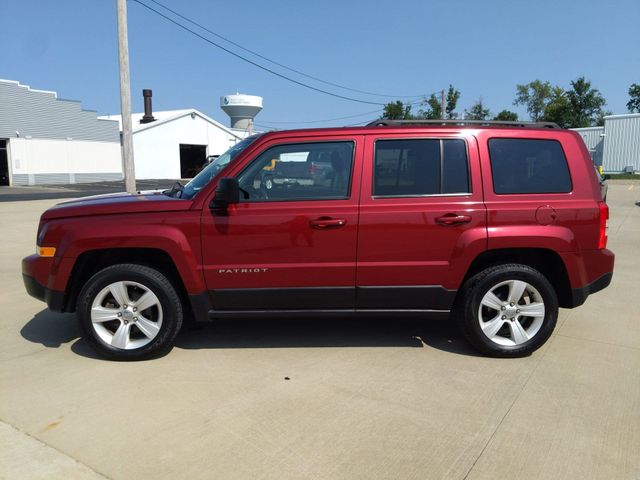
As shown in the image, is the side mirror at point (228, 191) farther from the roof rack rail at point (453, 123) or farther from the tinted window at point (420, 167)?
the roof rack rail at point (453, 123)

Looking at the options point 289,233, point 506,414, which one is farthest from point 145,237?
point 506,414

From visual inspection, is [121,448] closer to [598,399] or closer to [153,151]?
[598,399]

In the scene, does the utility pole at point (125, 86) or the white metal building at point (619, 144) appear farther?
the white metal building at point (619, 144)

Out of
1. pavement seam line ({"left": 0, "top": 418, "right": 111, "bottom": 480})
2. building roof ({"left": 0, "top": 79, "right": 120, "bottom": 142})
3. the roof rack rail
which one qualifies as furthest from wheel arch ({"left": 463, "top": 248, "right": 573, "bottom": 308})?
building roof ({"left": 0, "top": 79, "right": 120, "bottom": 142})

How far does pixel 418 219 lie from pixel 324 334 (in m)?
1.48

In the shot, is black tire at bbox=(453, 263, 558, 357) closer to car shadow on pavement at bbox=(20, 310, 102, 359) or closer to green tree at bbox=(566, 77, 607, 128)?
car shadow on pavement at bbox=(20, 310, 102, 359)

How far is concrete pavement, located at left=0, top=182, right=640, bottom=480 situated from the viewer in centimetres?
276

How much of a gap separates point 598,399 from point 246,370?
250 centimetres

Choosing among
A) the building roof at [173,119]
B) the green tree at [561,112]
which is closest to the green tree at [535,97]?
the green tree at [561,112]

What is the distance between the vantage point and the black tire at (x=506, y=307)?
407cm

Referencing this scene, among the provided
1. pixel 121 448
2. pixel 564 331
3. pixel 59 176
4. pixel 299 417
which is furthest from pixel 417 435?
pixel 59 176

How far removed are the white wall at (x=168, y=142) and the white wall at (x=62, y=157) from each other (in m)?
2.26

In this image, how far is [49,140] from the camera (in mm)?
36875

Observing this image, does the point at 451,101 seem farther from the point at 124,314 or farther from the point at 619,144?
the point at 124,314
